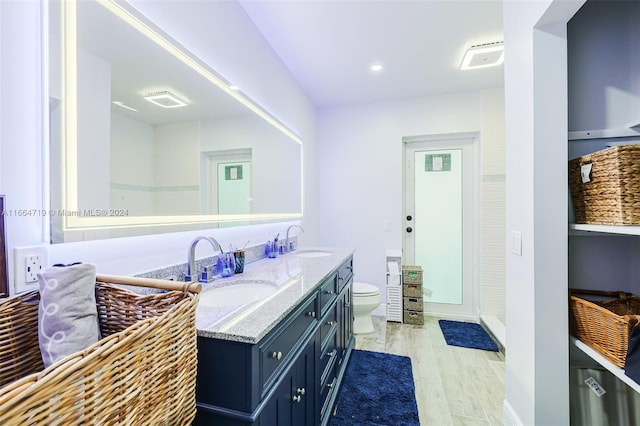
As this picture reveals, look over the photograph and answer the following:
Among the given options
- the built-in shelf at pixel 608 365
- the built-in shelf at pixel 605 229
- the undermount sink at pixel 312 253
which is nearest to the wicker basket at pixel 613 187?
the built-in shelf at pixel 605 229

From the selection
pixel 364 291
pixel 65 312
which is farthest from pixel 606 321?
pixel 364 291

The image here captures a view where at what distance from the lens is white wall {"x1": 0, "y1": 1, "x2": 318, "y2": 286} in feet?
2.59

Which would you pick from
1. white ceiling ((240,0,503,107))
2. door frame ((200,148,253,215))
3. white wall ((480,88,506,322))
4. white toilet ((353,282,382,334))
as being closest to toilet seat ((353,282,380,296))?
white toilet ((353,282,382,334))

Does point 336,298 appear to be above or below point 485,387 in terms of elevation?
above

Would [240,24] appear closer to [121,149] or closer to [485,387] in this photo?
[121,149]

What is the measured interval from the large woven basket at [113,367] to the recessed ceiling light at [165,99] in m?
0.86

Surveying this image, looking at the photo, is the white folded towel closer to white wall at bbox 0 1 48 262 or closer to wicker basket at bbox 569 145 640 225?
white wall at bbox 0 1 48 262

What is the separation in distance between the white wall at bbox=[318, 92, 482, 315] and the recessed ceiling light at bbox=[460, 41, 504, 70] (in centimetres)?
65

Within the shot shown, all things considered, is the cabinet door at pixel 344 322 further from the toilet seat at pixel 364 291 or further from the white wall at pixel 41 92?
the white wall at pixel 41 92

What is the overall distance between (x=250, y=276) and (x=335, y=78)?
89.0 inches

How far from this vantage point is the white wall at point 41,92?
79 centimetres

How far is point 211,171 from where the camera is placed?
1.67 m

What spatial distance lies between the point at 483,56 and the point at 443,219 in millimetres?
1745

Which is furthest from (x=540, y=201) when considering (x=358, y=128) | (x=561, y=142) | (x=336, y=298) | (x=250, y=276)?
(x=358, y=128)
